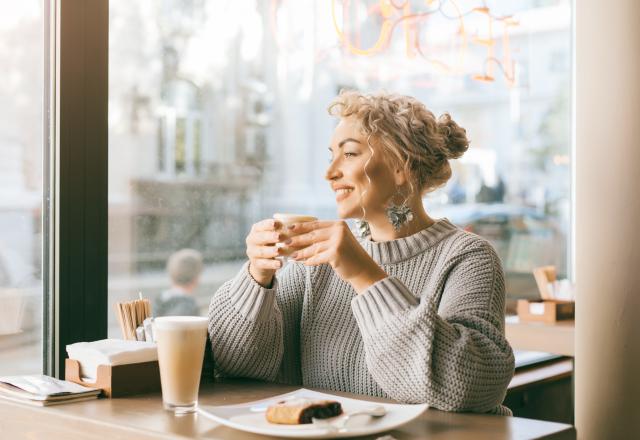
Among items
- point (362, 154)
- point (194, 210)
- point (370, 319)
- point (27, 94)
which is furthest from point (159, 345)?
point (194, 210)

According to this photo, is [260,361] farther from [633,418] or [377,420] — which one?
[633,418]

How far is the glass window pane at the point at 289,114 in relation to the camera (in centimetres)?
289

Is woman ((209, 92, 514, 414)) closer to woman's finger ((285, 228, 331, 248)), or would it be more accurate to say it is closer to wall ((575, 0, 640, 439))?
woman's finger ((285, 228, 331, 248))

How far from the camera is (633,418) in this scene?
1763 mm

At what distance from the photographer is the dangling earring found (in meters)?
2.04

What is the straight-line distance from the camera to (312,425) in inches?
51.0

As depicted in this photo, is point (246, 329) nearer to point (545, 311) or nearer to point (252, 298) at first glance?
point (252, 298)

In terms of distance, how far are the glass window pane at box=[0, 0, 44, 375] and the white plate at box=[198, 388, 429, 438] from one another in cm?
95

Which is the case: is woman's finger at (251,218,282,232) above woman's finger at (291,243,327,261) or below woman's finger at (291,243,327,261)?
above

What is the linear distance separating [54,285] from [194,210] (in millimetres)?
1047

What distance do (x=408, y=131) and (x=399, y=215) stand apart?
22 cm

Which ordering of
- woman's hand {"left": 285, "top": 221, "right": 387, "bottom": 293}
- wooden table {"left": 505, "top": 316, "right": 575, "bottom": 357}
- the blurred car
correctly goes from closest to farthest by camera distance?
1. woman's hand {"left": 285, "top": 221, "right": 387, "bottom": 293}
2. wooden table {"left": 505, "top": 316, "right": 575, "bottom": 357}
3. the blurred car

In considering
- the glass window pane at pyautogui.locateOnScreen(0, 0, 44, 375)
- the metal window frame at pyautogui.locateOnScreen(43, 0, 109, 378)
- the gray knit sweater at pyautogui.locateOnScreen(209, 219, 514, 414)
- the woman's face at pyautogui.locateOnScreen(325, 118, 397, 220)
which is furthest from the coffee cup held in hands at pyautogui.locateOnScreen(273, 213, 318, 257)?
the glass window pane at pyautogui.locateOnScreen(0, 0, 44, 375)

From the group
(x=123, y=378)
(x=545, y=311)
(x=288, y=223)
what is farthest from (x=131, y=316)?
(x=545, y=311)
